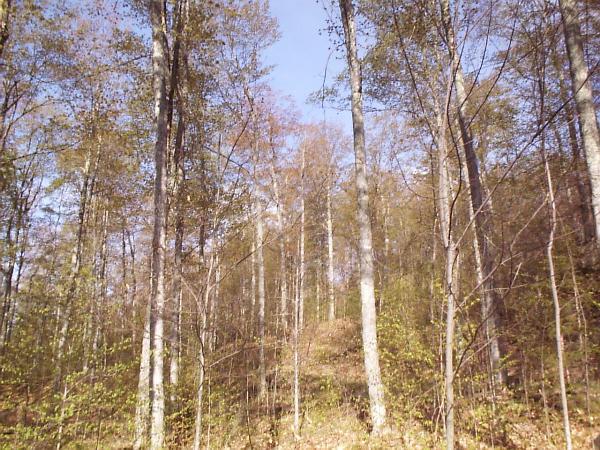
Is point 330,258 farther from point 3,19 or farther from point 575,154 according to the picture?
point 575,154

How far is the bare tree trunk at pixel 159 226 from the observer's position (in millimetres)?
5648

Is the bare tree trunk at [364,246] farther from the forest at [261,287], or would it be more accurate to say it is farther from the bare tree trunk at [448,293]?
the bare tree trunk at [448,293]

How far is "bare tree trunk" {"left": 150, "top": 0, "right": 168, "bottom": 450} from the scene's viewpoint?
5648mm

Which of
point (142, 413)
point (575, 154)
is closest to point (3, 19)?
point (142, 413)

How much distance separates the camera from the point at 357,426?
6508 millimetres

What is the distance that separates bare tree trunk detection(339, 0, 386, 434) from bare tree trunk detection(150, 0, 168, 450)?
3235mm

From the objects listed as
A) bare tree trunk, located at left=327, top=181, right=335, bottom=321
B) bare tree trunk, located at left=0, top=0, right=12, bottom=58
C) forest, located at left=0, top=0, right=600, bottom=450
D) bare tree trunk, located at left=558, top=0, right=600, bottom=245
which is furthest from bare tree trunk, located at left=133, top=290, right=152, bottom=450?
bare tree trunk, located at left=327, top=181, right=335, bottom=321

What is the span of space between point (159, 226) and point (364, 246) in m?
3.64

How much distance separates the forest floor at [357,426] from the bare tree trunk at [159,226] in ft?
5.07

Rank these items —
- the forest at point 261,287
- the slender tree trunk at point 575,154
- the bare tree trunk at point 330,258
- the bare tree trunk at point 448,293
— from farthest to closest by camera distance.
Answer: the bare tree trunk at point 330,258
the forest at point 261,287
the slender tree trunk at point 575,154
the bare tree trunk at point 448,293

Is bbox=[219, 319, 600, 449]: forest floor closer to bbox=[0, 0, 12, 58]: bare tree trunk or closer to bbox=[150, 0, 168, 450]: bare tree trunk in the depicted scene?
bbox=[150, 0, 168, 450]: bare tree trunk

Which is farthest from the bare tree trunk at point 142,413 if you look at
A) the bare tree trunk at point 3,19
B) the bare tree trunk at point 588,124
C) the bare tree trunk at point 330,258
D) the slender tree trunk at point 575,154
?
the bare tree trunk at point 330,258

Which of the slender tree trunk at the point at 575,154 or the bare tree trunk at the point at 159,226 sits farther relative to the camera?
the bare tree trunk at the point at 159,226

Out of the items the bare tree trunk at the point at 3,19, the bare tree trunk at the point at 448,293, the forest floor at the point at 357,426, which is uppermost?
the bare tree trunk at the point at 3,19
